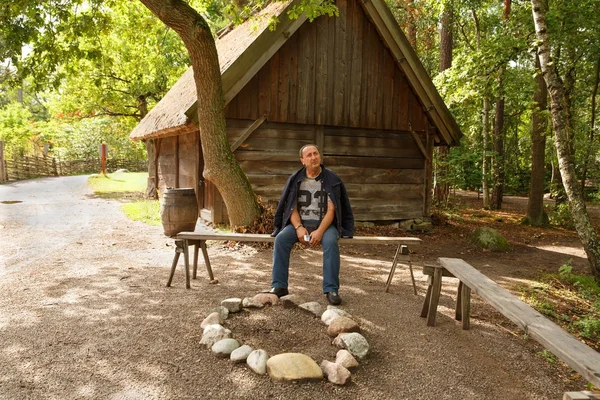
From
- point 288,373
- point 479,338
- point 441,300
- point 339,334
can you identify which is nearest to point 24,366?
point 288,373

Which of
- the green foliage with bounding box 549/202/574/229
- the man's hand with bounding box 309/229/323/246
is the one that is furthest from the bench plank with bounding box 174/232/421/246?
the green foliage with bounding box 549/202/574/229

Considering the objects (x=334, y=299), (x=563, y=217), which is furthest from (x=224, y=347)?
(x=563, y=217)

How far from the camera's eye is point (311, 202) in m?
5.18

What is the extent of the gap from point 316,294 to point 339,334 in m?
1.51

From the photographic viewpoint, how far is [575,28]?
10469mm

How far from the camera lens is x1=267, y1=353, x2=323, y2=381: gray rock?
3.16m

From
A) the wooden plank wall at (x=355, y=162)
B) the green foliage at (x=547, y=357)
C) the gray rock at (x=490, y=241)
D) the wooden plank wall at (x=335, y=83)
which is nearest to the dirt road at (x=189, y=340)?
the green foliage at (x=547, y=357)

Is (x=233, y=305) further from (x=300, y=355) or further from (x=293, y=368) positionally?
(x=293, y=368)

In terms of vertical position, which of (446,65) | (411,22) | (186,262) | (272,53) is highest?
(411,22)

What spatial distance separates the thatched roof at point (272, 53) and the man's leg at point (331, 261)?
15.1ft

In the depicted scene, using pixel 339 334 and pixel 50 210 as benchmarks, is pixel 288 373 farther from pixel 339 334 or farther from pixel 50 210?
pixel 50 210

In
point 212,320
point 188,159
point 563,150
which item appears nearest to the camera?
point 212,320

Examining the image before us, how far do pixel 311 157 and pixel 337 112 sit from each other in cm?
541

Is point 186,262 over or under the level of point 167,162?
under
